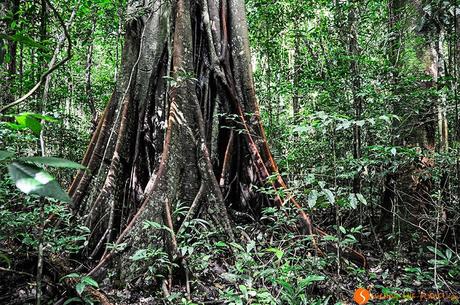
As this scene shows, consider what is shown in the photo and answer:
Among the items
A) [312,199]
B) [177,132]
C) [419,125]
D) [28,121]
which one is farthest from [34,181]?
[419,125]

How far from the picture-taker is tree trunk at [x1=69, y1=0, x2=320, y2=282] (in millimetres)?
3611

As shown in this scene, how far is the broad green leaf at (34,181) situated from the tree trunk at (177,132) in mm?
2577

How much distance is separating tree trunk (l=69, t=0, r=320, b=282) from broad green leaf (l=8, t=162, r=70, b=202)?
2.58 metres

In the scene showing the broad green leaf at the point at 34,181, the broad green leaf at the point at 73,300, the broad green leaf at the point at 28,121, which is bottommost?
the broad green leaf at the point at 73,300

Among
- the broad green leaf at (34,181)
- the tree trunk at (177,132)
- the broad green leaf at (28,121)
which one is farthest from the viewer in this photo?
the tree trunk at (177,132)

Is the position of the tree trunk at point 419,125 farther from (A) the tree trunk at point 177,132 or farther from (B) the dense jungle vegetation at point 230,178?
(A) the tree trunk at point 177,132

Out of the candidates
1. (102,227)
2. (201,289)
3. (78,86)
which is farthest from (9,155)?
(78,86)

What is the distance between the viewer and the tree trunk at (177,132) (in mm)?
3611

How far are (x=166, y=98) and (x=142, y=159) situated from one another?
2.64 ft

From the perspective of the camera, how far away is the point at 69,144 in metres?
6.52

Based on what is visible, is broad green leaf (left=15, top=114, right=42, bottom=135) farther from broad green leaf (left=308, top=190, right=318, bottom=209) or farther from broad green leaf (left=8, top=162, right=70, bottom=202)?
broad green leaf (left=308, top=190, right=318, bottom=209)

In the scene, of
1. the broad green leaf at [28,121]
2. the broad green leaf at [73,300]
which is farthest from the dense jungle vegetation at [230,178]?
the broad green leaf at [28,121]

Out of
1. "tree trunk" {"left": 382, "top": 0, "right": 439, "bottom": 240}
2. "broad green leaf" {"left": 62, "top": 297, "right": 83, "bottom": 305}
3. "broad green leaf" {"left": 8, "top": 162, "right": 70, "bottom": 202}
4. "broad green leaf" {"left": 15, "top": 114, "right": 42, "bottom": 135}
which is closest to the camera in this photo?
"broad green leaf" {"left": 8, "top": 162, "right": 70, "bottom": 202}

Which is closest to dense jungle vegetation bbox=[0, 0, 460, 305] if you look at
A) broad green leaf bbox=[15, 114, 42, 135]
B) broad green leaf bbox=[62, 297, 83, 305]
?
broad green leaf bbox=[62, 297, 83, 305]
